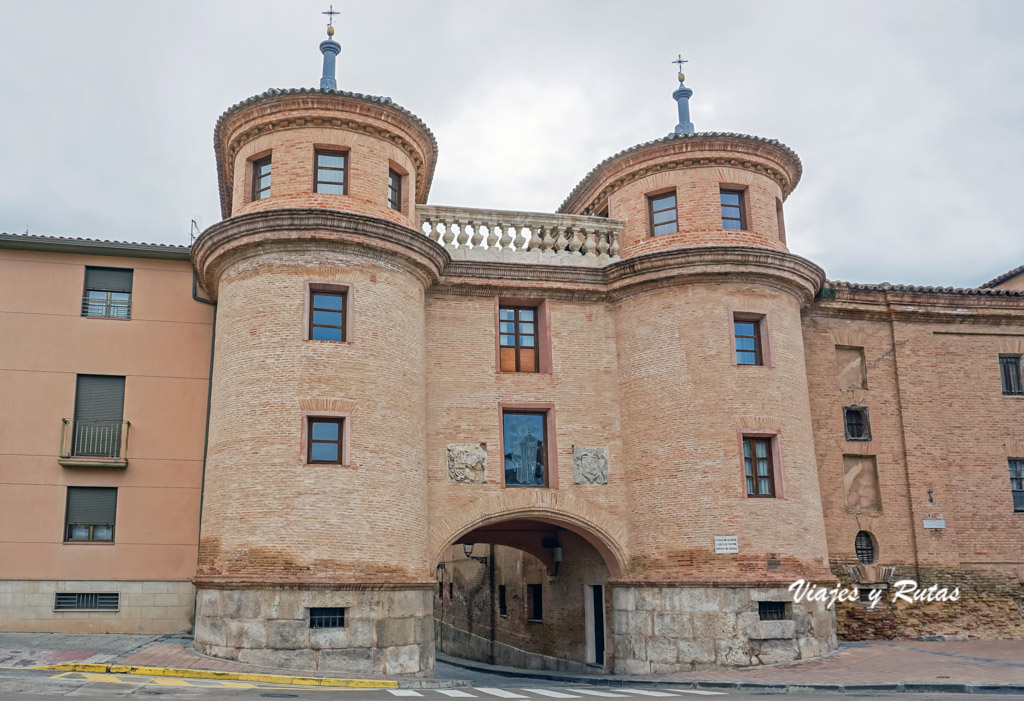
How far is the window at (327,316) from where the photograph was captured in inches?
773

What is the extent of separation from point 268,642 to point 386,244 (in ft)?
27.5

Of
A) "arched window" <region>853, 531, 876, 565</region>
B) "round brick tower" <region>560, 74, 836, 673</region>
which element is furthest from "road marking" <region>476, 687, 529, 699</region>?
"arched window" <region>853, 531, 876, 565</region>

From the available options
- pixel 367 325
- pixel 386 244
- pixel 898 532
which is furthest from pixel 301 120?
pixel 898 532

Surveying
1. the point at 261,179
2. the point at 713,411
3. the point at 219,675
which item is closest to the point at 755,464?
the point at 713,411

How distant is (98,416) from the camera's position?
2133 centimetres

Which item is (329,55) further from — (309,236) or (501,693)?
(501,693)

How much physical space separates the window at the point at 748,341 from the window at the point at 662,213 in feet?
9.38

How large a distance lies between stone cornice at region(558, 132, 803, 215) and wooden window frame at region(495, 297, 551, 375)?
3828 mm

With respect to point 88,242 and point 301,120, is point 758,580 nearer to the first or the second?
point 301,120

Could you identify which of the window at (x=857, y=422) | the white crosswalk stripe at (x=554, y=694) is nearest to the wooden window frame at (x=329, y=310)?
the white crosswalk stripe at (x=554, y=694)

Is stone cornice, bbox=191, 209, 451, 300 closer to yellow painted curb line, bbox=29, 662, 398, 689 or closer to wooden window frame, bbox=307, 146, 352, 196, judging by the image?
wooden window frame, bbox=307, 146, 352, 196

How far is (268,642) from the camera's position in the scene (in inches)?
681

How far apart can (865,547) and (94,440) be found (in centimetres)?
1886

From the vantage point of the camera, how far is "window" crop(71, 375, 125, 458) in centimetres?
2102
